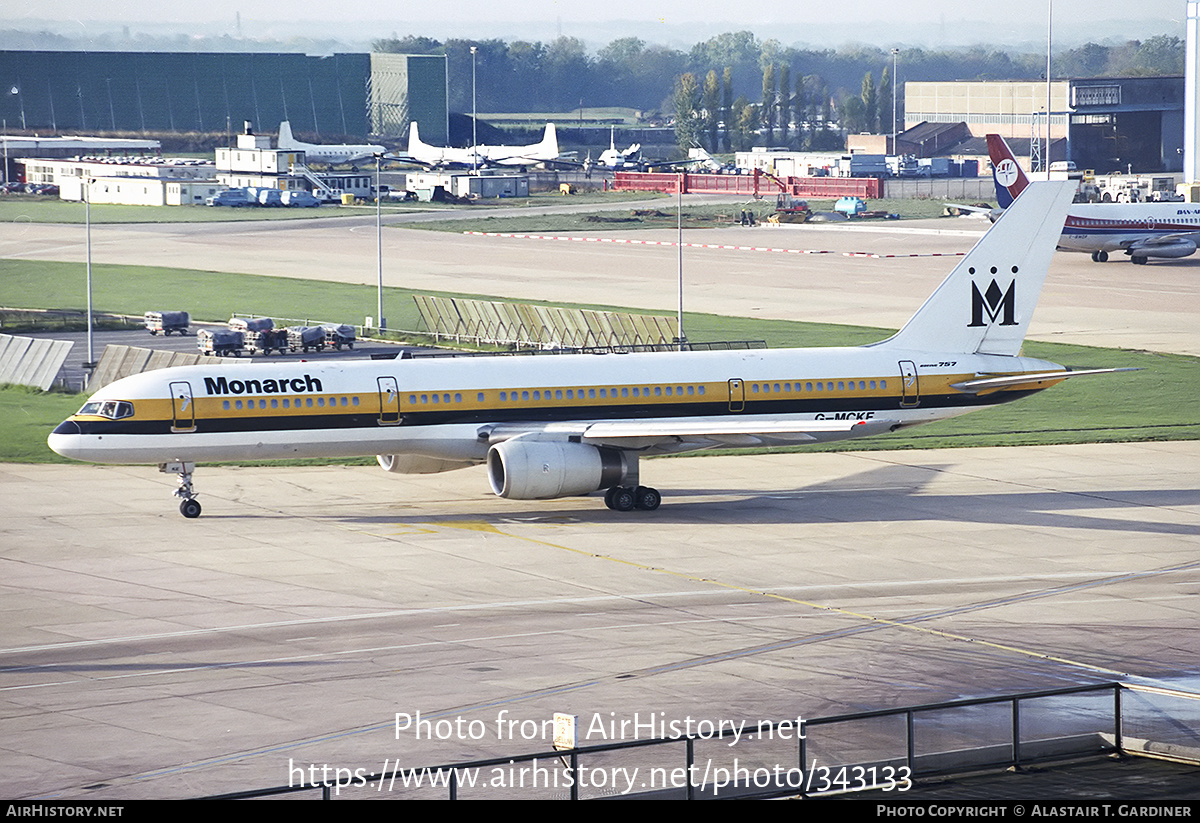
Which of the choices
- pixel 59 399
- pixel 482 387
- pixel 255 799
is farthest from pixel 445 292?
pixel 255 799

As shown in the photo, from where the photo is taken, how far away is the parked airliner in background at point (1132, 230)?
109 meters

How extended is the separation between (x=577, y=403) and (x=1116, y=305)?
54.3 m

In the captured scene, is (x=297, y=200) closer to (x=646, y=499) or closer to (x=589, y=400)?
(x=589, y=400)

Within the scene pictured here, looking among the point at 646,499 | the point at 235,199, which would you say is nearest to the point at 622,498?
the point at 646,499

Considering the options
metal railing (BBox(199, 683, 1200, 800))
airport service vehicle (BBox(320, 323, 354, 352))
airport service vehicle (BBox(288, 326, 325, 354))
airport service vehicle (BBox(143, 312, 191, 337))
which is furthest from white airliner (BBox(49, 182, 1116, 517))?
airport service vehicle (BBox(143, 312, 191, 337))

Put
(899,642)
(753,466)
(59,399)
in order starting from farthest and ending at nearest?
(59,399), (753,466), (899,642)

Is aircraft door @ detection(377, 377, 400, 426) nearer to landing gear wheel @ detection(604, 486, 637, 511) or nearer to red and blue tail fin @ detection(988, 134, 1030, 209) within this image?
landing gear wheel @ detection(604, 486, 637, 511)

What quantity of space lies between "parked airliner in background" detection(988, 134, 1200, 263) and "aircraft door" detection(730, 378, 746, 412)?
66.8 metres

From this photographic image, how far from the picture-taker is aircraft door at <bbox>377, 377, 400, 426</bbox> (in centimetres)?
4347

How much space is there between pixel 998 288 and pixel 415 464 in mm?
17621

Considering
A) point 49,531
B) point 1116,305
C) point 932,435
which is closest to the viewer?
point 49,531

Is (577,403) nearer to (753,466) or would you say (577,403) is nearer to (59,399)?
(753,466)

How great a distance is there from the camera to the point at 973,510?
44.9 metres

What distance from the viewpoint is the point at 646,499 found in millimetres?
44875
